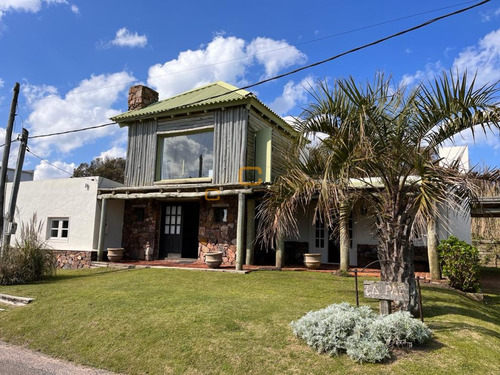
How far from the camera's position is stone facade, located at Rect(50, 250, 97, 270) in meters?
13.9

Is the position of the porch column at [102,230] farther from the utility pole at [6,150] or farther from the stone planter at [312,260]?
the stone planter at [312,260]

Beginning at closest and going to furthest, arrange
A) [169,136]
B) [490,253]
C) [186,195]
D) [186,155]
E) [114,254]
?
[186,195] → [114,254] → [186,155] → [169,136] → [490,253]

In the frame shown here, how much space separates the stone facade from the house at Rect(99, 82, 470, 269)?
Answer: 1.44 meters

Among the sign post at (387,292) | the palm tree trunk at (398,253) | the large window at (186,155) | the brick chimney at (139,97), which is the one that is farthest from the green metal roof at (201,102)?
the sign post at (387,292)

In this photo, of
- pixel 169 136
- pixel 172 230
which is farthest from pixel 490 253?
pixel 169 136

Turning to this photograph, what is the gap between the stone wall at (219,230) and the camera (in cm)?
1281

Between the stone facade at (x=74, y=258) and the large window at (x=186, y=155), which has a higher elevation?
the large window at (x=186, y=155)

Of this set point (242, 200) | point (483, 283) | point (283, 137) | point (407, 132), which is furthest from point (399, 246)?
point (283, 137)

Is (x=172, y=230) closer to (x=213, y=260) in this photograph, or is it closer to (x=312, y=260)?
(x=213, y=260)

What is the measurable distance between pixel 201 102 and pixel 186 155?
2.08 meters

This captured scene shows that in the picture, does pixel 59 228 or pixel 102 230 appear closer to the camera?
pixel 102 230

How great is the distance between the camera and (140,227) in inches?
583

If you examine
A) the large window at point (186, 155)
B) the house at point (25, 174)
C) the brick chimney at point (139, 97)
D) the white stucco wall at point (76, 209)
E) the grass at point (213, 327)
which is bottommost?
the grass at point (213, 327)

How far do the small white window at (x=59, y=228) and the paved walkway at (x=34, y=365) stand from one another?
10.4 metres
